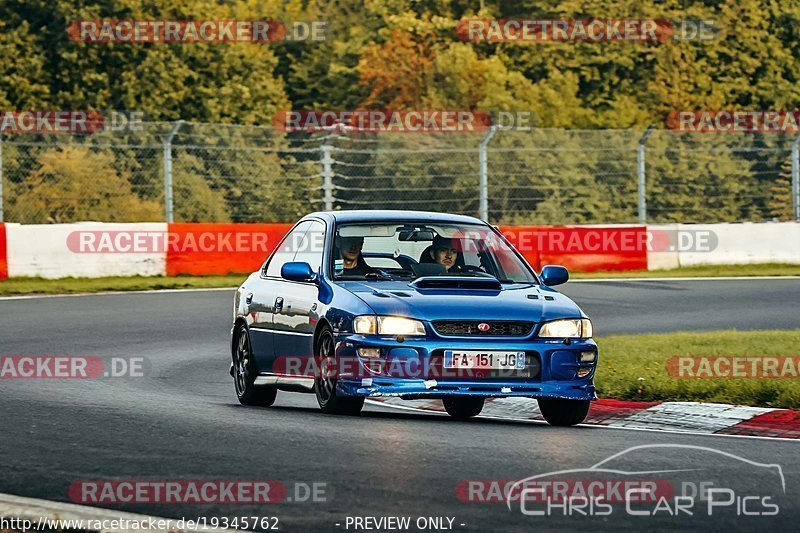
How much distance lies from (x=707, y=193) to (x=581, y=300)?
18582 millimetres

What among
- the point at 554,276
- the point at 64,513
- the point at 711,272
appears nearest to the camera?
the point at 64,513

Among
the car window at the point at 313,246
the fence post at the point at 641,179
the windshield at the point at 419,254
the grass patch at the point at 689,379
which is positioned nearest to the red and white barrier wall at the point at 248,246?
the fence post at the point at 641,179

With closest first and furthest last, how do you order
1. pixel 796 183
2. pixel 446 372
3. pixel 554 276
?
pixel 446 372, pixel 554 276, pixel 796 183

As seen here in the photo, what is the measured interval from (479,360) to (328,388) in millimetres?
1134

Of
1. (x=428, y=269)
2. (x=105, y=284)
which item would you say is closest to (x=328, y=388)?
(x=428, y=269)

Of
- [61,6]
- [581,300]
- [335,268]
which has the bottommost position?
[581,300]

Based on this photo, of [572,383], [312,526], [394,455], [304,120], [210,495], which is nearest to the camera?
[312,526]

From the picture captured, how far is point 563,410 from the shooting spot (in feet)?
35.2

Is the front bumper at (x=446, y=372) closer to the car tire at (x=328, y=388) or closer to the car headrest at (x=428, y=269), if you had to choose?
the car tire at (x=328, y=388)

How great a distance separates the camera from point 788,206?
105 ft

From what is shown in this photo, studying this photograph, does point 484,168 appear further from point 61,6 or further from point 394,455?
point 61,6

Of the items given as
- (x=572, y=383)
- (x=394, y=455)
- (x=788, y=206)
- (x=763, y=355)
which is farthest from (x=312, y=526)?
(x=788, y=206)

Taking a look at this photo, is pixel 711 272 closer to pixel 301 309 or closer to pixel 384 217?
pixel 384 217

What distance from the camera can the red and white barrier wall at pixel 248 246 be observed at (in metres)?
25.6
